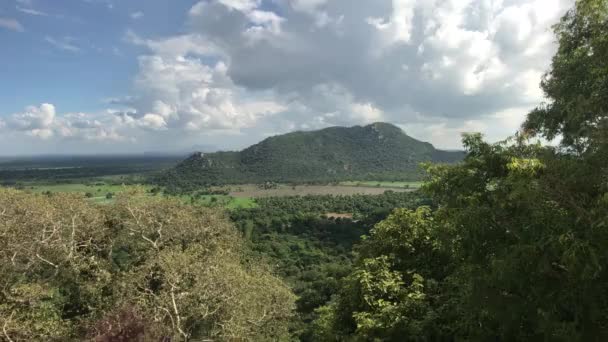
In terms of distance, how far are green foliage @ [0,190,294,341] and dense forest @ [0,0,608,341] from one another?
76 millimetres

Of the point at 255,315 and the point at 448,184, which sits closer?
the point at 448,184

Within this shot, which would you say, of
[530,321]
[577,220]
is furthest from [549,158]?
[530,321]

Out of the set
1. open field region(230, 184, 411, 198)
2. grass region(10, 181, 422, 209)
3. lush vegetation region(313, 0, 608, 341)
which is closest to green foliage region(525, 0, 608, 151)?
lush vegetation region(313, 0, 608, 341)

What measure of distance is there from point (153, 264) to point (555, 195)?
603 inches

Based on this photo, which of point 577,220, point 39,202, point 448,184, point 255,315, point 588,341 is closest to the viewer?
point 577,220

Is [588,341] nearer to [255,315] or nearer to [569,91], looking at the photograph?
[569,91]

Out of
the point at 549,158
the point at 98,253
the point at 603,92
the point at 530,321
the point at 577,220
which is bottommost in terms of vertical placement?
the point at 98,253

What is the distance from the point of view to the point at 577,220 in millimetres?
Result: 5609

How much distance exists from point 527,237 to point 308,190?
493 ft

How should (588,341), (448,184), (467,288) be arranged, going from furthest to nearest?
(448,184), (467,288), (588,341)

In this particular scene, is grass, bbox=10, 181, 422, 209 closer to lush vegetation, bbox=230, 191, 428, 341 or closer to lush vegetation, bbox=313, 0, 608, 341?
lush vegetation, bbox=230, 191, 428, 341

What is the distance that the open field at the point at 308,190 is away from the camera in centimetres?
14421

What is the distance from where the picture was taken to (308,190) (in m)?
156

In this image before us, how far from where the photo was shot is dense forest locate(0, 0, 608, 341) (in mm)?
6078
